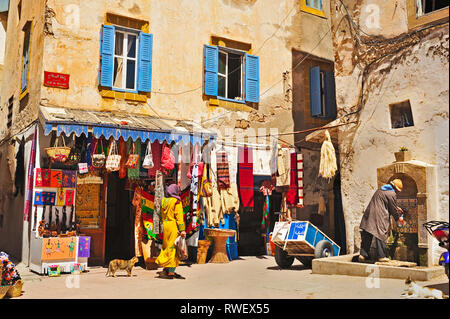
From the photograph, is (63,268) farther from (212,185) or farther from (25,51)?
(25,51)

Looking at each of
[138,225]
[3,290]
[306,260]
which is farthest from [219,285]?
[3,290]

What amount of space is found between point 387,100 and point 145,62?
18.9 feet

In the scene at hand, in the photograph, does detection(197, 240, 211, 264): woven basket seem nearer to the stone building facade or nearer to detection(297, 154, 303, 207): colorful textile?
detection(297, 154, 303, 207): colorful textile

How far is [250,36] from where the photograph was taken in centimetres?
1302

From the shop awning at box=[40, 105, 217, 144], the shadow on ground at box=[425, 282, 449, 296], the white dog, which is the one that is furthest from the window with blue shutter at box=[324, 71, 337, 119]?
the white dog

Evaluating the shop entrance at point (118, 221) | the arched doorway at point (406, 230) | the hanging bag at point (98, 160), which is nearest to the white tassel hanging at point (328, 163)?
the arched doorway at point (406, 230)

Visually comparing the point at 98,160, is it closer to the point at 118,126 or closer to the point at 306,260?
the point at 118,126

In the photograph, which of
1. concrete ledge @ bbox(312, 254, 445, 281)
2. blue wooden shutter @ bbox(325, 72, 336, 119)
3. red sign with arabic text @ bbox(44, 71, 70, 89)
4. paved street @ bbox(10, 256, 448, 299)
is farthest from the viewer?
blue wooden shutter @ bbox(325, 72, 336, 119)

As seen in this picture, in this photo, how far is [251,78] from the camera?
12.8 meters

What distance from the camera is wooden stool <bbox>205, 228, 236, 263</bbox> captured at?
11094 millimetres

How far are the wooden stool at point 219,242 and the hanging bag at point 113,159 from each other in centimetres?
288

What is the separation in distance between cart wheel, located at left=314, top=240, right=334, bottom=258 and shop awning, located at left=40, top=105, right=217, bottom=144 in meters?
3.65

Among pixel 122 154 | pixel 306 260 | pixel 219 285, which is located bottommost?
pixel 219 285

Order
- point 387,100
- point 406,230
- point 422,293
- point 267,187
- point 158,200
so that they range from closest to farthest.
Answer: point 422,293, point 406,230, point 387,100, point 158,200, point 267,187
